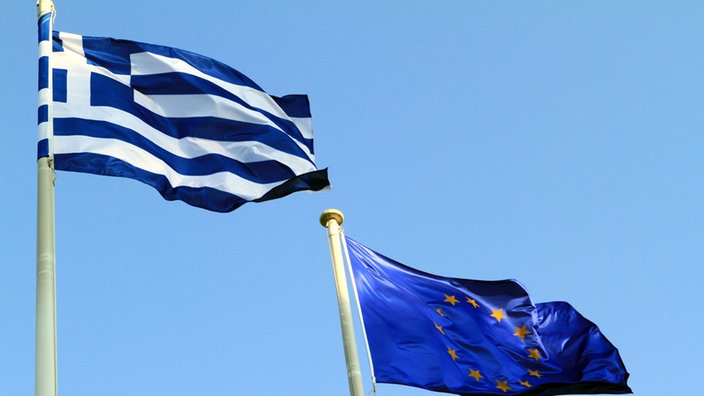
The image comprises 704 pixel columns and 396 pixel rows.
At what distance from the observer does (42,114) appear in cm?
1334

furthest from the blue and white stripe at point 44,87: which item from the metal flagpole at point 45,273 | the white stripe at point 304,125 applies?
the white stripe at point 304,125

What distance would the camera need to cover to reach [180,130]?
51.2ft

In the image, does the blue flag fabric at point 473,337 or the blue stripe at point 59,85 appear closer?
the blue stripe at point 59,85

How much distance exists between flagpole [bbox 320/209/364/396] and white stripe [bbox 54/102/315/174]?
0.84m

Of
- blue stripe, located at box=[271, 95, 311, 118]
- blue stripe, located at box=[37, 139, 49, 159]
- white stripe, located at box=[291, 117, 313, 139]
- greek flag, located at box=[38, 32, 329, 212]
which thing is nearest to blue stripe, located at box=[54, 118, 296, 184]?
greek flag, located at box=[38, 32, 329, 212]

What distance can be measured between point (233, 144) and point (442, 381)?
4.51 m

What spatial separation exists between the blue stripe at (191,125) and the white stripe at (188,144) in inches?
3.8

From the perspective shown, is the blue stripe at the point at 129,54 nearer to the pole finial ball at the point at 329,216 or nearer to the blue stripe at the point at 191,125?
the blue stripe at the point at 191,125

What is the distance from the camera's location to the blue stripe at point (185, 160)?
1392 centimetres

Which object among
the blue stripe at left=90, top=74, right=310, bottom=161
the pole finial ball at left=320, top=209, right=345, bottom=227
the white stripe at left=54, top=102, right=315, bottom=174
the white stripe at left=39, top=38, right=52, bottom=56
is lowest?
the pole finial ball at left=320, top=209, right=345, bottom=227

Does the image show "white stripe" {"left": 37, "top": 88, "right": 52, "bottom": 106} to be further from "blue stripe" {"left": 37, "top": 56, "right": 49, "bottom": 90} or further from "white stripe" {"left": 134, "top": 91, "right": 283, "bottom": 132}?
"white stripe" {"left": 134, "top": 91, "right": 283, "bottom": 132}

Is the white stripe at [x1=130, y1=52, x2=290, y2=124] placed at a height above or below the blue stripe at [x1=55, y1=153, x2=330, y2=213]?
above

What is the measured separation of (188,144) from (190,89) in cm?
113

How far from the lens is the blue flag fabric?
622 inches
